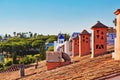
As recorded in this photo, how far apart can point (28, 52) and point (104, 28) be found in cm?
6644

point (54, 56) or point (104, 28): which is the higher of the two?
point (104, 28)

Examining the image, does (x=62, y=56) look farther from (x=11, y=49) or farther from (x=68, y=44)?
(x=11, y=49)

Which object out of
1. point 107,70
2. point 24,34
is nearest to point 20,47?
point 107,70

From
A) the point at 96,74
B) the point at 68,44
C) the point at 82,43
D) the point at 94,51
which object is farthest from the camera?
the point at 68,44

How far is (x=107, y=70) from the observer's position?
28.1 ft

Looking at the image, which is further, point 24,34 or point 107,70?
point 24,34

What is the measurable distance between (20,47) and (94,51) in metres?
63.3

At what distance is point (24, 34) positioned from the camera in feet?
544

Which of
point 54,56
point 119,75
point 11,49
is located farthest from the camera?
point 11,49

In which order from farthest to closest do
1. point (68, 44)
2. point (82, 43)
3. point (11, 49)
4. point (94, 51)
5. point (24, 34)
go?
1. point (24, 34)
2. point (11, 49)
3. point (68, 44)
4. point (82, 43)
5. point (94, 51)

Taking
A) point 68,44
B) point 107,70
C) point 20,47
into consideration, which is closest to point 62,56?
point 107,70

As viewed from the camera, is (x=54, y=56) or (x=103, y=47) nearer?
(x=103, y=47)

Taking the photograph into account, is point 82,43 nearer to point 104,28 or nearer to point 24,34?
point 104,28

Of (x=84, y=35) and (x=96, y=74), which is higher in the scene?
(x=84, y=35)
